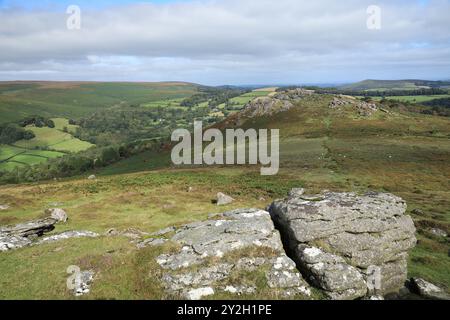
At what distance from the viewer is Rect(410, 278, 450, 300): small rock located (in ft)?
58.6

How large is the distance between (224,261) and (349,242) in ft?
24.4

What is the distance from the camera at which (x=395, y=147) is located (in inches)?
2916

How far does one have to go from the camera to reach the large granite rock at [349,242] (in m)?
17.5

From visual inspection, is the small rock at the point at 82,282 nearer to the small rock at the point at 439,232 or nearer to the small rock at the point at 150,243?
the small rock at the point at 150,243

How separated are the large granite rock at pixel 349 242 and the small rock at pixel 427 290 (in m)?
0.69

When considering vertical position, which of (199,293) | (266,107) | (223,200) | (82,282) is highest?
(266,107)

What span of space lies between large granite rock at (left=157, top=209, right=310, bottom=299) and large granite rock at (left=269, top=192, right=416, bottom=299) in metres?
1.10

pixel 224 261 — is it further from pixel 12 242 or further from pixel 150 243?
pixel 12 242

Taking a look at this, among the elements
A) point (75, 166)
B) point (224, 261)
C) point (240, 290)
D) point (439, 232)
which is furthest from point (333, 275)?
point (75, 166)

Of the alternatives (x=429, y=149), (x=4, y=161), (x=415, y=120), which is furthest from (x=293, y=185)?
(x=4, y=161)

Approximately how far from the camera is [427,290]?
18406 mm

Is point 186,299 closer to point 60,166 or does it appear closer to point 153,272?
point 153,272

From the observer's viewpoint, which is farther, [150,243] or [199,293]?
[150,243]

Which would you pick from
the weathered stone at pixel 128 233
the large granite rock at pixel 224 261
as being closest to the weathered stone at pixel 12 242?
the weathered stone at pixel 128 233
